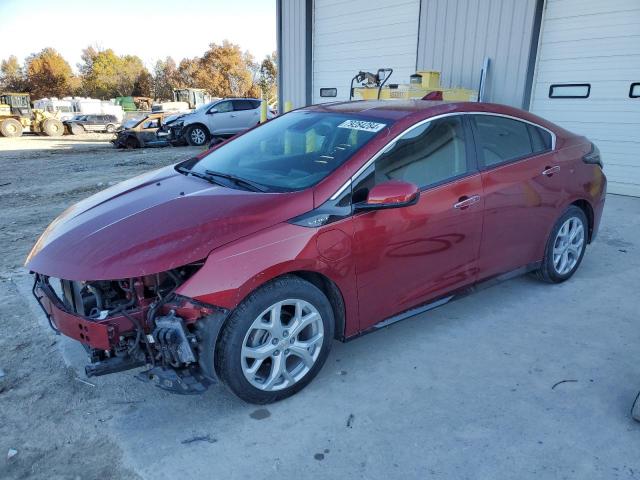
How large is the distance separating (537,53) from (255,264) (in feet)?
24.2

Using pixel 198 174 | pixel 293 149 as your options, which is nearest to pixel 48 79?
pixel 198 174

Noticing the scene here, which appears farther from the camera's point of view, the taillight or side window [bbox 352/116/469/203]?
the taillight

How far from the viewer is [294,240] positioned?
8.26ft

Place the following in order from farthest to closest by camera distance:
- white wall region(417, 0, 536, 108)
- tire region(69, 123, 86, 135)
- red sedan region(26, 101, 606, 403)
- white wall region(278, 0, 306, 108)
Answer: tire region(69, 123, 86, 135) < white wall region(278, 0, 306, 108) < white wall region(417, 0, 536, 108) < red sedan region(26, 101, 606, 403)

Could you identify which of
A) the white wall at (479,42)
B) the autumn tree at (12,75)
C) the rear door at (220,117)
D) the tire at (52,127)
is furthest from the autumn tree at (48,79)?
the white wall at (479,42)

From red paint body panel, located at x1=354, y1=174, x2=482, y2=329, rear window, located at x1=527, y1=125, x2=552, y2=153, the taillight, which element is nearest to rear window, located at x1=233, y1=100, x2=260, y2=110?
the taillight

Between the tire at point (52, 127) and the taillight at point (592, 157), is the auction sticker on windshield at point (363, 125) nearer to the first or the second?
the taillight at point (592, 157)

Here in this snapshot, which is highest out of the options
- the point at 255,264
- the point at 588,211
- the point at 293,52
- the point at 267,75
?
the point at 267,75

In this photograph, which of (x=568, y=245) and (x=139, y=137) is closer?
(x=568, y=245)

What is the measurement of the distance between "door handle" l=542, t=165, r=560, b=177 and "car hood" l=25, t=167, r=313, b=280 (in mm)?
2050

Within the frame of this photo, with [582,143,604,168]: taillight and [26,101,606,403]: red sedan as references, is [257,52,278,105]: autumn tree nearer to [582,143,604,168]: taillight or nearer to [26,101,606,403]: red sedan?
[582,143,604,168]: taillight

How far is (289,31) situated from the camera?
12.3m

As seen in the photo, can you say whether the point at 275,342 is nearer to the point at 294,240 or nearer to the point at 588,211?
the point at 294,240

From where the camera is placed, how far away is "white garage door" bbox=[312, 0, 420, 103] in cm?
980
